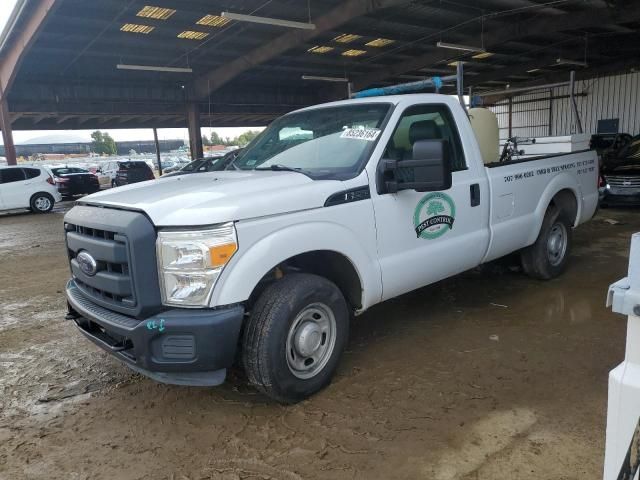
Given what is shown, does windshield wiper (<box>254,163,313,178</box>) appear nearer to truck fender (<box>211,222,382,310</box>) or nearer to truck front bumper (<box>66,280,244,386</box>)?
truck fender (<box>211,222,382,310</box>)

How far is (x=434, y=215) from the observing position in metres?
3.88

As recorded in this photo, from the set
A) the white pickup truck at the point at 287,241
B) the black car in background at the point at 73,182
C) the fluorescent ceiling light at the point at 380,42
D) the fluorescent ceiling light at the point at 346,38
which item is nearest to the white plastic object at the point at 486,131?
the white pickup truck at the point at 287,241

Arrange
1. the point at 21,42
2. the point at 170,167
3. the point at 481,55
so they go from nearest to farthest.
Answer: the point at 21,42 → the point at 481,55 → the point at 170,167

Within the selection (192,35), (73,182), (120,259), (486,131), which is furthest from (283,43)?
(120,259)

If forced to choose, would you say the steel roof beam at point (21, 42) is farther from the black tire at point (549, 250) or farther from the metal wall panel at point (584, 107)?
the metal wall panel at point (584, 107)

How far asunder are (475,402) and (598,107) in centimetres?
2658

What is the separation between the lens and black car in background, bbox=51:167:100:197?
21.1m

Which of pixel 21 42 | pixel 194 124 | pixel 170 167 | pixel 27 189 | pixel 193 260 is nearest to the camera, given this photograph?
pixel 193 260

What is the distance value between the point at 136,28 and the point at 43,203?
A: 21.7ft

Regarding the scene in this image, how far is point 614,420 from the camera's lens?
129 centimetres

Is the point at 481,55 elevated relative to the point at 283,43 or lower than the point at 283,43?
lower

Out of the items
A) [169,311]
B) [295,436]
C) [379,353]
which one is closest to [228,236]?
[169,311]

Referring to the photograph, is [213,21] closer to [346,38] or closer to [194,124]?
[346,38]

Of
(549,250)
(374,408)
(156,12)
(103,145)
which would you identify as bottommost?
(374,408)
